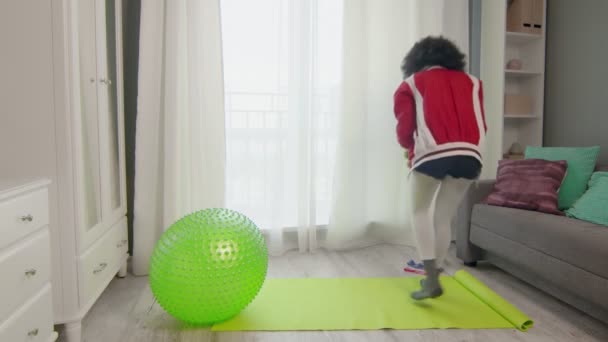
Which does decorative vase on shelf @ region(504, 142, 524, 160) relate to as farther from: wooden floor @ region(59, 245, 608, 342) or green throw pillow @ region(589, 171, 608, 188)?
wooden floor @ region(59, 245, 608, 342)

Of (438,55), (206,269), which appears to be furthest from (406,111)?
(206,269)

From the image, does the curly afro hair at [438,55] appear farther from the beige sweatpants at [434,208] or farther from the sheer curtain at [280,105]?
the sheer curtain at [280,105]

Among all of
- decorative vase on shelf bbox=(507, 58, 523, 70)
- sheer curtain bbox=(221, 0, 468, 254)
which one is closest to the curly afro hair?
sheer curtain bbox=(221, 0, 468, 254)

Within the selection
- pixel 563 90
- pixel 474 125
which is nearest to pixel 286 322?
pixel 474 125

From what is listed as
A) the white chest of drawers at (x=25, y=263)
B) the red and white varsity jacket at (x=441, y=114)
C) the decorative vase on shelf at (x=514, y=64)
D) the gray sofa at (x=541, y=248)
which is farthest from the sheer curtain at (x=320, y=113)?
the white chest of drawers at (x=25, y=263)

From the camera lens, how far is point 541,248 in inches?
73.7

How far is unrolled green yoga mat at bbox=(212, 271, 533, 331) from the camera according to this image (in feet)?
5.49

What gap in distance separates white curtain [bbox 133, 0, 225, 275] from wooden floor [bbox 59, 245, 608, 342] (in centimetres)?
42

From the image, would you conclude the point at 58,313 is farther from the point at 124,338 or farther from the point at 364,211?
the point at 364,211

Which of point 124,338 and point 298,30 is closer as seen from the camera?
point 124,338

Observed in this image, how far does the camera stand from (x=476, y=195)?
2.42 meters

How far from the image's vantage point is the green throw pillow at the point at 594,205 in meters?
1.89

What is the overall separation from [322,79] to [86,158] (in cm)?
166

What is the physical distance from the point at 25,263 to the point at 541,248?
215 centimetres
